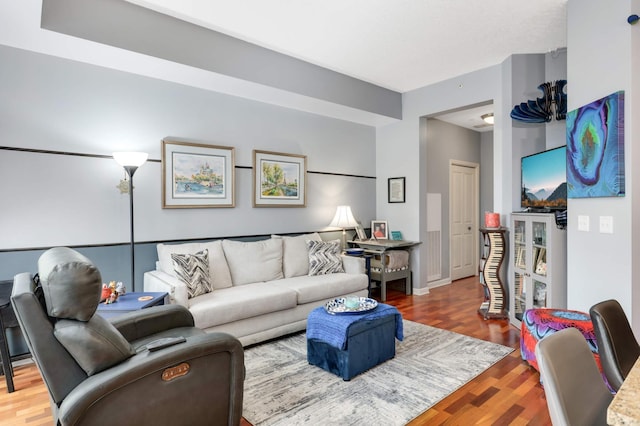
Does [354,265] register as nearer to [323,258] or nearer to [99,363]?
[323,258]

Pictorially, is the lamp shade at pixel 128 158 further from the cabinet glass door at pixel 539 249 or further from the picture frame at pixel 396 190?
the cabinet glass door at pixel 539 249

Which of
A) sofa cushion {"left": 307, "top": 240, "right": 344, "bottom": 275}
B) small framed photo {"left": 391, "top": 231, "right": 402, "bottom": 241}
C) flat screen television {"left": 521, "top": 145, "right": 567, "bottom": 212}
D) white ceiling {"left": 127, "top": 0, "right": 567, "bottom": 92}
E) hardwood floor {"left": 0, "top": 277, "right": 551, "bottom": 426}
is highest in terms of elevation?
white ceiling {"left": 127, "top": 0, "right": 567, "bottom": 92}

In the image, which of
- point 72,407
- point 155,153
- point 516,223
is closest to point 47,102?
point 155,153

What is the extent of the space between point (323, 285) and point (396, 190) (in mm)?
2366

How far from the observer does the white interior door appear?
6340 millimetres

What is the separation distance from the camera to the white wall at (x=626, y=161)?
2.33 m

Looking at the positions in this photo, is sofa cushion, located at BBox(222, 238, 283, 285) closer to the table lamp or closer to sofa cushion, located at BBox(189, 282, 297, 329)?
sofa cushion, located at BBox(189, 282, 297, 329)

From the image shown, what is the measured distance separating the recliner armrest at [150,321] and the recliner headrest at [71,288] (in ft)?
2.42

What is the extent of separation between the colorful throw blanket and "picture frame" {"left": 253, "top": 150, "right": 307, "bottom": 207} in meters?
1.98

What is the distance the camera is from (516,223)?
3920 mm

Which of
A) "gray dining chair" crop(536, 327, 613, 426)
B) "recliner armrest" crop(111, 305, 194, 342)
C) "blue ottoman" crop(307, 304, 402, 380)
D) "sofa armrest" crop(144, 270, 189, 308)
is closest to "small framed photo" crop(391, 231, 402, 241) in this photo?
"blue ottoman" crop(307, 304, 402, 380)

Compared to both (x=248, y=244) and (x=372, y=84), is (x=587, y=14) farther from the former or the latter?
(x=248, y=244)

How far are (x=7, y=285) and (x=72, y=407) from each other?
1.98 meters

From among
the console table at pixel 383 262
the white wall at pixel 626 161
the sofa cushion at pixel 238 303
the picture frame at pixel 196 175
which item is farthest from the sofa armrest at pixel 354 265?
the white wall at pixel 626 161
